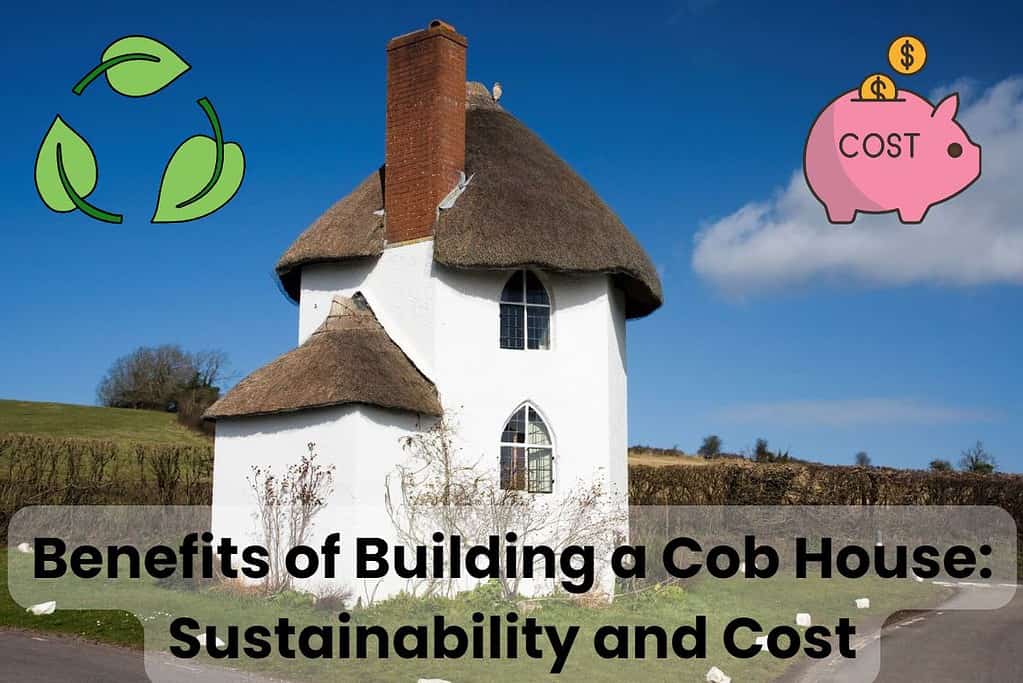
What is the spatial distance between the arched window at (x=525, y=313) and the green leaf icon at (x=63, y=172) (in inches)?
310

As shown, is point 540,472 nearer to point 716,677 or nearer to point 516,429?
point 516,429

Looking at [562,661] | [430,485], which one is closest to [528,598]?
[430,485]

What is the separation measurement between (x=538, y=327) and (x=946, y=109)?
7742 mm

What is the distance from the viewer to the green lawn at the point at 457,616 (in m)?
11.8

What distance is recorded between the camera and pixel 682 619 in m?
15.7

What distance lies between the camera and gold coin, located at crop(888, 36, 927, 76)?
1241 centimetres

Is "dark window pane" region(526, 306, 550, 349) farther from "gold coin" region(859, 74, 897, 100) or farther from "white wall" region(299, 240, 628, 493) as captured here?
"gold coin" region(859, 74, 897, 100)

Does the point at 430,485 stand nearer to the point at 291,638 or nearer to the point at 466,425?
the point at 466,425

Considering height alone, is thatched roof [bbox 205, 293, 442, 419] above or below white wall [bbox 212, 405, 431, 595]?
→ above

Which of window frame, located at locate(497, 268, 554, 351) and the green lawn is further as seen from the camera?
window frame, located at locate(497, 268, 554, 351)

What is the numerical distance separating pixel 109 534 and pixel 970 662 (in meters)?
17.3

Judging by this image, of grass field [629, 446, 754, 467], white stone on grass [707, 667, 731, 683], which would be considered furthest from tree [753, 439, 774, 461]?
white stone on grass [707, 667, 731, 683]

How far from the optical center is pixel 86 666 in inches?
436

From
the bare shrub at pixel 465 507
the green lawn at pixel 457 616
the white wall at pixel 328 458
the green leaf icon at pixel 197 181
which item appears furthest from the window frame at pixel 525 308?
the green leaf icon at pixel 197 181
